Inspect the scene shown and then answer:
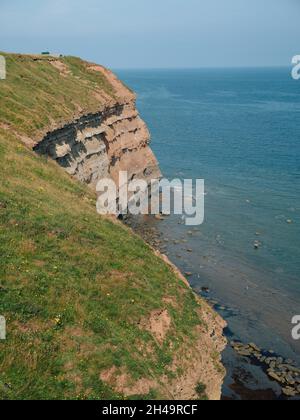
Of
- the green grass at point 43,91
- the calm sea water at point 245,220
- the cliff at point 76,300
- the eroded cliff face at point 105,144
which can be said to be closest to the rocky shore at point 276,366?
the calm sea water at point 245,220

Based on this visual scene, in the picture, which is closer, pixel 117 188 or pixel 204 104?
pixel 117 188

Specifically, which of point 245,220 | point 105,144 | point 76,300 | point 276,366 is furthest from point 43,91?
point 276,366

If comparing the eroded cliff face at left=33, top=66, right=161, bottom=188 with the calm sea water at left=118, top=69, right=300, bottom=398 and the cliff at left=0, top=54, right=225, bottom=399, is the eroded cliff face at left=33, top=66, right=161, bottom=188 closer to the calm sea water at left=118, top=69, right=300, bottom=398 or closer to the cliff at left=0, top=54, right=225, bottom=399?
the cliff at left=0, top=54, right=225, bottom=399

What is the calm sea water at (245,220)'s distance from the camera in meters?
42.9

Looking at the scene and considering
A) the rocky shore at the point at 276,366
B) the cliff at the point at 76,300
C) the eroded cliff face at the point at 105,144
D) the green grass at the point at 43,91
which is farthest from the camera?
the eroded cliff face at the point at 105,144

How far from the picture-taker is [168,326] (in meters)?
30.3

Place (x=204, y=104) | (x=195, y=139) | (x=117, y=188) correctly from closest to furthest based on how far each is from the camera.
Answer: (x=117, y=188)
(x=195, y=139)
(x=204, y=104)

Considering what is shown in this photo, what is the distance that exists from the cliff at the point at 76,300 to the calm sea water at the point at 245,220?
19.7ft

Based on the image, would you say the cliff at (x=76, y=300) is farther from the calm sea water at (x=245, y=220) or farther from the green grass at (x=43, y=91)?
the calm sea water at (x=245, y=220)
